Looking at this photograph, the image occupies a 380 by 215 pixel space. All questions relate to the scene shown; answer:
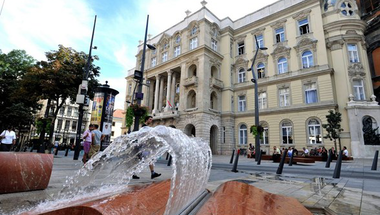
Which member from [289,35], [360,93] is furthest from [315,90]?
[289,35]

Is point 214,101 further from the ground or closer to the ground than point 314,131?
further from the ground

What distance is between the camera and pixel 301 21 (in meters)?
24.9

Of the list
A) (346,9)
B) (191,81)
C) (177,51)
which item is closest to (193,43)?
(177,51)

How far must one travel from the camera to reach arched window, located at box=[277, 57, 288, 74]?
2512 centimetres

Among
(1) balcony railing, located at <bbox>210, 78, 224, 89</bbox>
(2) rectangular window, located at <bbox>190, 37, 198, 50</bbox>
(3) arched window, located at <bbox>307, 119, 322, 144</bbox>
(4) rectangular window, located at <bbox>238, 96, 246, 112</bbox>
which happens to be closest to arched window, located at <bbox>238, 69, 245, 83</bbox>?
(4) rectangular window, located at <bbox>238, 96, 246, 112</bbox>

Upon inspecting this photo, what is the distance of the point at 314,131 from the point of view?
21.6 metres

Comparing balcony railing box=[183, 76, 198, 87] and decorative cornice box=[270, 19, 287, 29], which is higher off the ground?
decorative cornice box=[270, 19, 287, 29]

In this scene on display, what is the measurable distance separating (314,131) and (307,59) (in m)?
8.71

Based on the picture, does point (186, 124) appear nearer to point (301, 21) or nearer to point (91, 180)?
point (301, 21)

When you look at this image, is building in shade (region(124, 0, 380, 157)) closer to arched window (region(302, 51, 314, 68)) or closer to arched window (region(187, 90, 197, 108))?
arched window (region(187, 90, 197, 108))

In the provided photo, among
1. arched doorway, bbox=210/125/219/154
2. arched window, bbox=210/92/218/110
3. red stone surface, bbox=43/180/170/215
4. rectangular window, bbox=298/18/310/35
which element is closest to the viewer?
red stone surface, bbox=43/180/170/215

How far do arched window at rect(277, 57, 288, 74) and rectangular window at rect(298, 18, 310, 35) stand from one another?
3938mm

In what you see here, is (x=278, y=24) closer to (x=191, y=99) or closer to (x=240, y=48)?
(x=240, y=48)

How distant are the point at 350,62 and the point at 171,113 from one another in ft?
73.7
